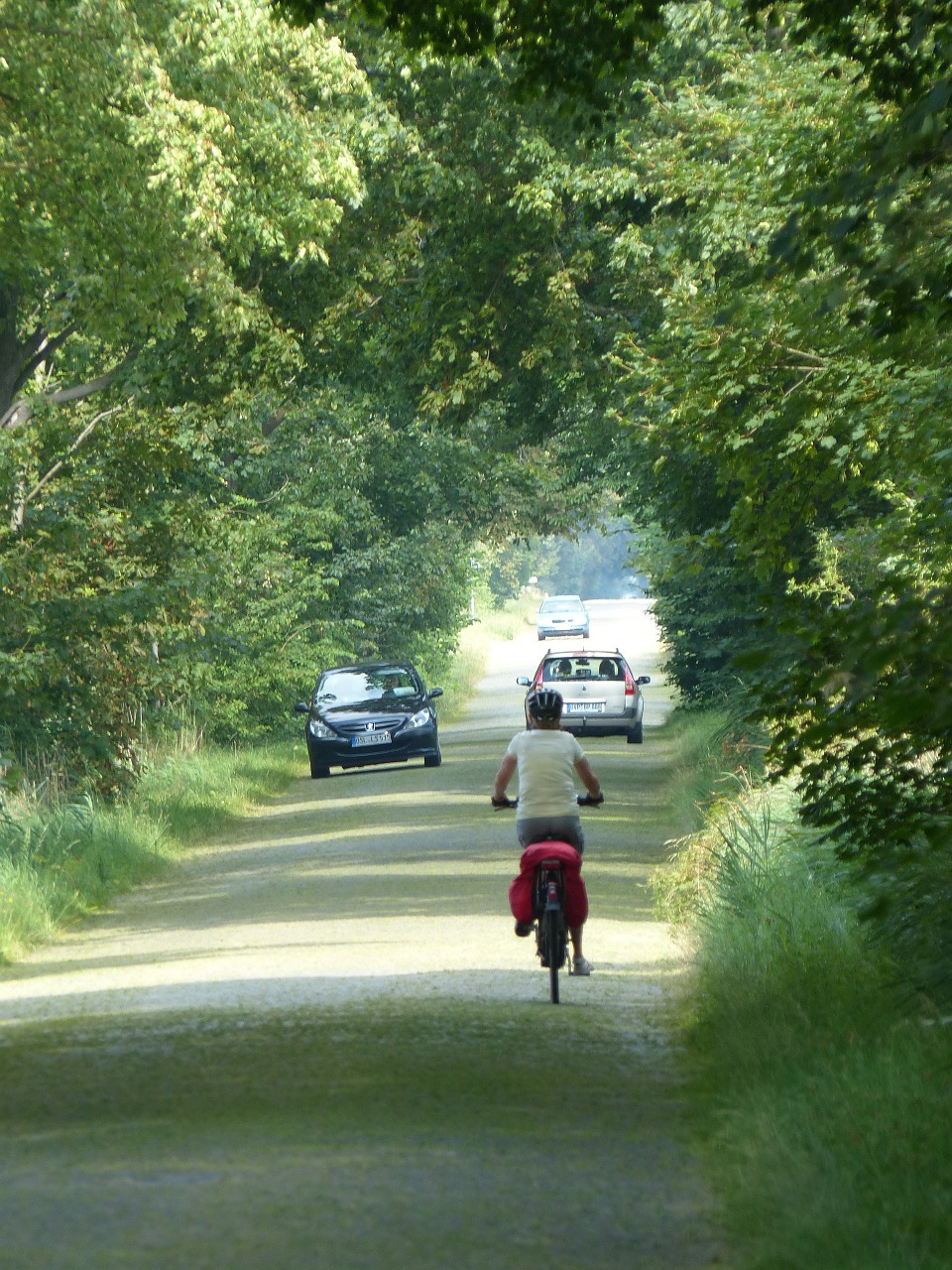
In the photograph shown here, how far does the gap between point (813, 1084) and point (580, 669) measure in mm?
33334

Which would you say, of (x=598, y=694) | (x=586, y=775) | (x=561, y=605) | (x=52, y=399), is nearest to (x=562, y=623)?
(x=561, y=605)

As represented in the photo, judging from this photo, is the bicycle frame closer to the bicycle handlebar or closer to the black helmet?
the bicycle handlebar

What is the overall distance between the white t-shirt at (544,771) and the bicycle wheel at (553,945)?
68 cm

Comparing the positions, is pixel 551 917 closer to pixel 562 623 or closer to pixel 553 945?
pixel 553 945

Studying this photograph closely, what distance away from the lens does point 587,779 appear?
42.4 ft

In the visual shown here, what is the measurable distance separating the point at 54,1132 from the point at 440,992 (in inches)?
165

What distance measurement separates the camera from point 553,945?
12.0 meters

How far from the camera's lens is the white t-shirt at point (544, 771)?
1265cm

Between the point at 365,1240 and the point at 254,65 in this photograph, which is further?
the point at 254,65

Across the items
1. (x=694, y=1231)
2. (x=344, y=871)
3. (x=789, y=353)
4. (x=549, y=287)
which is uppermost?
(x=549, y=287)

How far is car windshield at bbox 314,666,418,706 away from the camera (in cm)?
3553

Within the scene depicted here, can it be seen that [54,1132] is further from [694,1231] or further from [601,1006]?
[601,1006]

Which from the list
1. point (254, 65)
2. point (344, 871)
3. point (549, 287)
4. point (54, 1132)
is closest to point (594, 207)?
point (549, 287)

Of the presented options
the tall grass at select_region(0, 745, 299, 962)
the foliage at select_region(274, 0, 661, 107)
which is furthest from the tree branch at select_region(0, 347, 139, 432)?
the foliage at select_region(274, 0, 661, 107)
